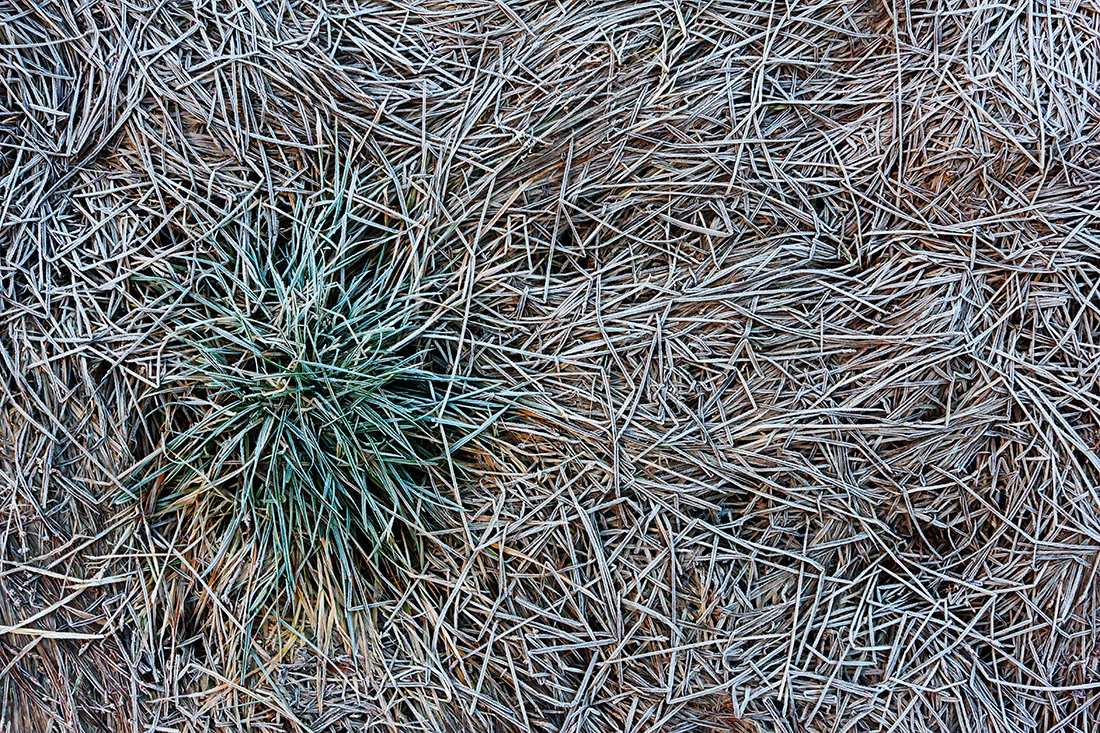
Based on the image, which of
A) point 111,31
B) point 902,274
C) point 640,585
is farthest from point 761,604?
point 111,31

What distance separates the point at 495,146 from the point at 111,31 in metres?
0.68

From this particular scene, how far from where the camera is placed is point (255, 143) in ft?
3.68

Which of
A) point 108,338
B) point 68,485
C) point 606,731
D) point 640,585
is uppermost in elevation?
point 108,338

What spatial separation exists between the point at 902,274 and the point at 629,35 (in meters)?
0.62

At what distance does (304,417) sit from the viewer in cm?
106

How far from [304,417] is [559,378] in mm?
426

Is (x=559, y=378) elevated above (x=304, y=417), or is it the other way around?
(x=304, y=417)

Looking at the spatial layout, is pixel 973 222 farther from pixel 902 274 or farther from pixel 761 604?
pixel 761 604

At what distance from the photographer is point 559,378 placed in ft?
3.65

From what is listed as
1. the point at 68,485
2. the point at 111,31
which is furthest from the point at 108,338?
the point at 111,31

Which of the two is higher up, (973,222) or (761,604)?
(973,222)

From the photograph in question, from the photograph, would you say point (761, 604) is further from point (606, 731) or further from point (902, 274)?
point (902, 274)

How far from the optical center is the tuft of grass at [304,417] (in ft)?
3.48

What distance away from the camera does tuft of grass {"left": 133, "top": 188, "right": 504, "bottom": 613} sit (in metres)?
1.06
